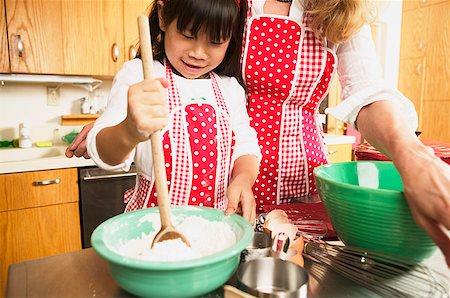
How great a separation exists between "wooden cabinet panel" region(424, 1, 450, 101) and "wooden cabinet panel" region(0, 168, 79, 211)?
251 centimetres

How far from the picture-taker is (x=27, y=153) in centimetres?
199

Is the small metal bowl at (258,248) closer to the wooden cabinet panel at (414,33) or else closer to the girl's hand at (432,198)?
the girl's hand at (432,198)

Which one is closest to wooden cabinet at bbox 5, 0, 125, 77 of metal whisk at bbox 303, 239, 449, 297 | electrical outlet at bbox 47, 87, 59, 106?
electrical outlet at bbox 47, 87, 59, 106

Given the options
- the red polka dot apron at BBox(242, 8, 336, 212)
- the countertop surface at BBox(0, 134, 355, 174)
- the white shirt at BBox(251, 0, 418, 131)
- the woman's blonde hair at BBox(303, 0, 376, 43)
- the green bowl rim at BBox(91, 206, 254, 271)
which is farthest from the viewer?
the countertop surface at BBox(0, 134, 355, 174)

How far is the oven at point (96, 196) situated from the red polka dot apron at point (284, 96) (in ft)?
3.74

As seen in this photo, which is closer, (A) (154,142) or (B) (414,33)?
(A) (154,142)

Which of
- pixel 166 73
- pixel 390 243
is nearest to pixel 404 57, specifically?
A: pixel 166 73

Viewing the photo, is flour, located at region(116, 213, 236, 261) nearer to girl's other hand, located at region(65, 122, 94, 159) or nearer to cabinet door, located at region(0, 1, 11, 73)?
girl's other hand, located at region(65, 122, 94, 159)

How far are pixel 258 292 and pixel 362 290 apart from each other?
155 mm

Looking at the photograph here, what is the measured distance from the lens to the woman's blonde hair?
2.57 feet

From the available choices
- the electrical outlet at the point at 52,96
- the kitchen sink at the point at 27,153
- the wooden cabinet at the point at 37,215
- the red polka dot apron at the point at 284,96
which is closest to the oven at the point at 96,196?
the wooden cabinet at the point at 37,215

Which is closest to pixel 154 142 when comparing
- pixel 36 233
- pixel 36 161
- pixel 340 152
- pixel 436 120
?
pixel 36 161

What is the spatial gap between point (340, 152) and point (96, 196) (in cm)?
164

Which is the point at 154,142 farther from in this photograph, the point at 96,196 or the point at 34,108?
the point at 34,108
